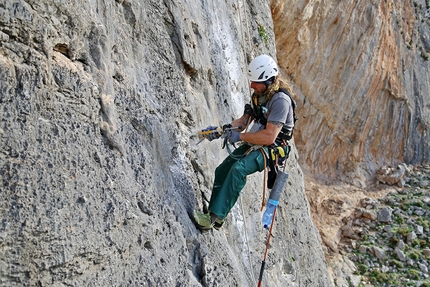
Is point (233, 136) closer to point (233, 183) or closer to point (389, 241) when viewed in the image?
point (233, 183)

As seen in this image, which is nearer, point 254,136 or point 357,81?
point 254,136

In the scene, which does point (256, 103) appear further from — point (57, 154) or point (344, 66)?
point (344, 66)

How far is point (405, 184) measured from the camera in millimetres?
20047

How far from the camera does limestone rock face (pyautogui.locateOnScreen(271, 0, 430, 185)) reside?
16.3 meters

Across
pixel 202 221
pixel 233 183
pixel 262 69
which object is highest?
pixel 262 69

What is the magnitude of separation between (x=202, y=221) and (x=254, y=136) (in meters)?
1.15

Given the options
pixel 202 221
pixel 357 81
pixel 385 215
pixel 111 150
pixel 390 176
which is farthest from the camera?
pixel 390 176

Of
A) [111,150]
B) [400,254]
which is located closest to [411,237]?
[400,254]

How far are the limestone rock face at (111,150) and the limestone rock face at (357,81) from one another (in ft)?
29.7

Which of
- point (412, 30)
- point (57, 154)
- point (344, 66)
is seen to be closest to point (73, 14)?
point (57, 154)

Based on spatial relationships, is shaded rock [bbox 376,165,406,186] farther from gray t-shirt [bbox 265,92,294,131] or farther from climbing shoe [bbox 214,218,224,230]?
climbing shoe [bbox 214,218,224,230]

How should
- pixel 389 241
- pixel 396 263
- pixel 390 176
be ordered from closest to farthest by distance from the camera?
pixel 396 263 → pixel 389 241 → pixel 390 176

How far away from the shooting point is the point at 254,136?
526 cm

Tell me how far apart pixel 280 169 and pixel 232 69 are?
2.43 metres
